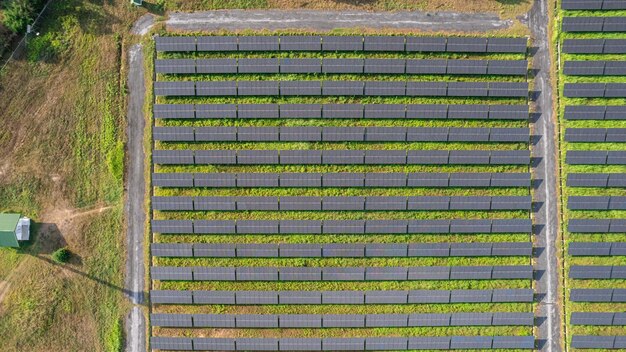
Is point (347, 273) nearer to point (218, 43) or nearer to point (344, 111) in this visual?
point (344, 111)

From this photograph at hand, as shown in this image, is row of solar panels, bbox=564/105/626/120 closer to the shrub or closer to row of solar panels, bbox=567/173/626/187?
row of solar panels, bbox=567/173/626/187

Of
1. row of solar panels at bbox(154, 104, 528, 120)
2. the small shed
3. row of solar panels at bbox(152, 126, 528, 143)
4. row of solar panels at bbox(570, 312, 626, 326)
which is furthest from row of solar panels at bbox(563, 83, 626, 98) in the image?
the small shed

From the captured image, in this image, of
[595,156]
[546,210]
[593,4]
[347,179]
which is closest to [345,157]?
[347,179]

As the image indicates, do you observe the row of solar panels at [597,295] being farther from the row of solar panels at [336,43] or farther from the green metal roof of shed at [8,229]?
the green metal roof of shed at [8,229]

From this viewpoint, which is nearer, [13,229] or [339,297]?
[13,229]

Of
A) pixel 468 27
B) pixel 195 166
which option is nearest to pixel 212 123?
pixel 195 166

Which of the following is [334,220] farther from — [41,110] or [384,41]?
[41,110]
